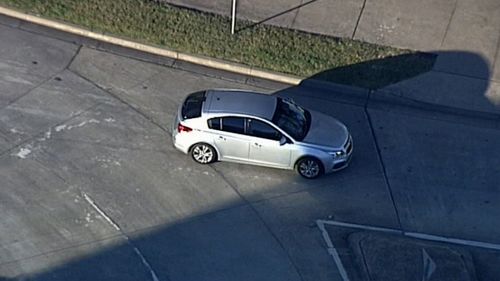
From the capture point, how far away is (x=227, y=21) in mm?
23109

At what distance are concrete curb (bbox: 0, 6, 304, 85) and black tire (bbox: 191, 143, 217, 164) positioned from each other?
365cm

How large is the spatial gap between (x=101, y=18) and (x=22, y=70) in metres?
A: 2.71

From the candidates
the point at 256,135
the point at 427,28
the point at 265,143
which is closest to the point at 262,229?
the point at 265,143

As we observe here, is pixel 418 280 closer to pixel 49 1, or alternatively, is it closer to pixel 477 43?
pixel 477 43

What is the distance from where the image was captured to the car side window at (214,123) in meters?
18.8

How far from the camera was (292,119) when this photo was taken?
19172 millimetres

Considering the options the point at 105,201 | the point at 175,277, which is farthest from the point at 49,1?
the point at 175,277

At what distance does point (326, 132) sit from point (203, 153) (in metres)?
2.70

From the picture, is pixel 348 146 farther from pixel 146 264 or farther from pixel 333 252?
pixel 146 264

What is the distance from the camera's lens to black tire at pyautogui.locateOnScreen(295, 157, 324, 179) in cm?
1900

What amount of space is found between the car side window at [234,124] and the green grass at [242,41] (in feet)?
12.0

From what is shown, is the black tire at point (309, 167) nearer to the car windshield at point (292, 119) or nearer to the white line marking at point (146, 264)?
the car windshield at point (292, 119)

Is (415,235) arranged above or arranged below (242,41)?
below

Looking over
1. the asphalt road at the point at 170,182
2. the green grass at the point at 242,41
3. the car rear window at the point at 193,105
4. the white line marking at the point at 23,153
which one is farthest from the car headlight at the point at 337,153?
the white line marking at the point at 23,153
